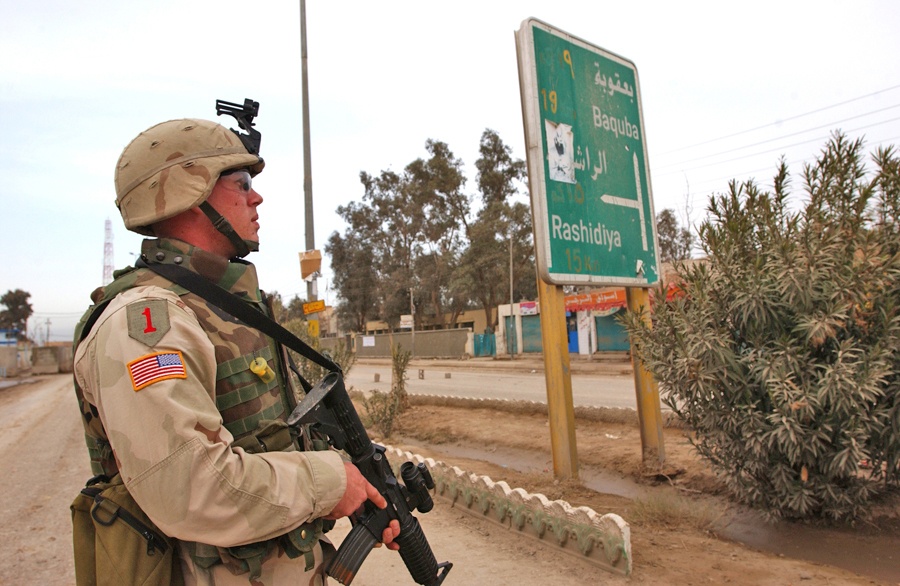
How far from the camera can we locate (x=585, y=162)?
18.0 ft

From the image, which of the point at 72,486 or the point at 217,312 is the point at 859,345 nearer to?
the point at 217,312

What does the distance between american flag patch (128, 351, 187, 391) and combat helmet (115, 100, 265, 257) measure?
465 mm

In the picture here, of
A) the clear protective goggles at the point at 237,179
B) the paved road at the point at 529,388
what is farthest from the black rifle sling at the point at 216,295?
the paved road at the point at 529,388

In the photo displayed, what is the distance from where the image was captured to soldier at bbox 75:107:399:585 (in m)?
1.32

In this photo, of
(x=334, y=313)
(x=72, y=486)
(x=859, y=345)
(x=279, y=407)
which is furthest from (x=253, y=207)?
(x=334, y=313)

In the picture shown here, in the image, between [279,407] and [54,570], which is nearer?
[279,407]

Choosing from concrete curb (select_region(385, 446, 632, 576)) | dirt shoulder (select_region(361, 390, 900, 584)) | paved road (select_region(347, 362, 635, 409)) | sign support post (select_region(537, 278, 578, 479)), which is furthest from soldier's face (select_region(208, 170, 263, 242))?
paved road (select_region(347, 362, 635, 409))

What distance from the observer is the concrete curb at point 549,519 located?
3.19 m

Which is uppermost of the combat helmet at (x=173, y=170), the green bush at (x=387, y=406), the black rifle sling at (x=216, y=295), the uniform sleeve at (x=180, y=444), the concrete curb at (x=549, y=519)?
the combat helmet at (x=173, y=170)

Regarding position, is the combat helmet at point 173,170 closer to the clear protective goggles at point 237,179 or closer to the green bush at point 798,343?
the clear protective goggles at point 237,179

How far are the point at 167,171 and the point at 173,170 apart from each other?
0.05ft

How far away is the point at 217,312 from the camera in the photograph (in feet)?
5.17

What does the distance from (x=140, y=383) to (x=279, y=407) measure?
0.42 meters

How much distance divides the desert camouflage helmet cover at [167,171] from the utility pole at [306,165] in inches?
419
